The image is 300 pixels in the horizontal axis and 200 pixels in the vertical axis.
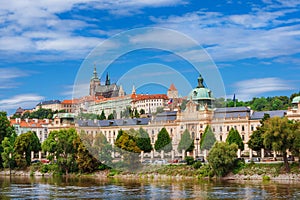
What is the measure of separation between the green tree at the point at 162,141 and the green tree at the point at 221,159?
75.2 feet

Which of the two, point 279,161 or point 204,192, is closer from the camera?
point 204,192

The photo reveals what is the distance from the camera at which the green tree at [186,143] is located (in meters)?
86.2

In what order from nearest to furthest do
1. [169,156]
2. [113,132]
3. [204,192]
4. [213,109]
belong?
[204,192] < [169,156] < [213,109] < [113,132]

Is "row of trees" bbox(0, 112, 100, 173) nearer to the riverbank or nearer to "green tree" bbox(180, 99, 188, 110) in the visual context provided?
the riverbank

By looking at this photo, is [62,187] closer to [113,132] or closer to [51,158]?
[51,158]

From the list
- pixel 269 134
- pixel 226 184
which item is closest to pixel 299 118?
pixel 269 134

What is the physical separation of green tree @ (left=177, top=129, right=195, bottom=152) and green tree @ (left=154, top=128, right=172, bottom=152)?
8.52ft

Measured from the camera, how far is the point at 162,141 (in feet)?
299

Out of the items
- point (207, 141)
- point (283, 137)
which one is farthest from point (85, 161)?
point (283, 137)

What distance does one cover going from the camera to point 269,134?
6431 cm

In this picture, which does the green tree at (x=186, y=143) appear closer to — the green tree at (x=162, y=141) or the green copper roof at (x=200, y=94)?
the green tree at (x=162, y=141)

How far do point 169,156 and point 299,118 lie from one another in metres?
23.9

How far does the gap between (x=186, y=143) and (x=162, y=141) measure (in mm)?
5128

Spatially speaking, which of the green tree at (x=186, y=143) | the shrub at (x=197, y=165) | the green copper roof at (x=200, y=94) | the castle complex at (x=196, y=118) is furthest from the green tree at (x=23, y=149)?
the shrub at (x=197, y=165)
